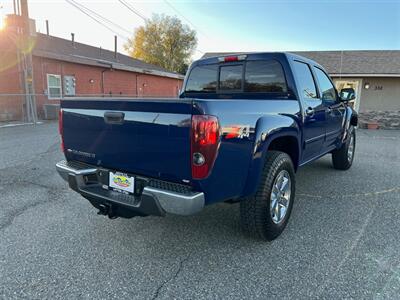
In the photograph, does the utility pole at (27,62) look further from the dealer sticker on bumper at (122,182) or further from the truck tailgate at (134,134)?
the dealer sticker on bumper at (122,182)

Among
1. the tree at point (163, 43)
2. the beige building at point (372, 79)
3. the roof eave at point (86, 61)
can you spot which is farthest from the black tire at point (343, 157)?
the tree at point (163, 43)

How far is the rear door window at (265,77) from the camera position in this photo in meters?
3.71

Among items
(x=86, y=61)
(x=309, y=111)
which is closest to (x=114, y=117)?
(x=309, y=111)

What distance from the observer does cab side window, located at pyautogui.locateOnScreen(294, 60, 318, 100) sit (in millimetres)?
3797

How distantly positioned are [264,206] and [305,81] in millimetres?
2002

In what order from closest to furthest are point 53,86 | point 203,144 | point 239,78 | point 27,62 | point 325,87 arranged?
point 203,144
point 239,78
point 325,87
point 27,62
point 53,86

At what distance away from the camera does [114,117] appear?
2584 millimetres

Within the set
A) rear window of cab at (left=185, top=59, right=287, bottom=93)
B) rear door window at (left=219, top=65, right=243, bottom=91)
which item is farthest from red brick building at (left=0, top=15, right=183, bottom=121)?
rear door window at (left=219, top=65, right=243, bottom=91)

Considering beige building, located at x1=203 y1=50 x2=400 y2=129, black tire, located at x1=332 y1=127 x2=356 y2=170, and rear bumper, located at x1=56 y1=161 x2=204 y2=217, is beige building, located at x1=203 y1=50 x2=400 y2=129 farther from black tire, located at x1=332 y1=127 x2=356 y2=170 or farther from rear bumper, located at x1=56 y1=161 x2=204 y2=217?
rear bumper, located at x1=56 y1=161 x2=204 y2=217

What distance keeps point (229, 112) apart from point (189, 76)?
8.10ft

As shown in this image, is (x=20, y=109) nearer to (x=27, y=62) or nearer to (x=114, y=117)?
(x=27, y=62)

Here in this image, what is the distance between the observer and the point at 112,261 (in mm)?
2717

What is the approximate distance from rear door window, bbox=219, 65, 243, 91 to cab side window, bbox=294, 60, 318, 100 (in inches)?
29.2

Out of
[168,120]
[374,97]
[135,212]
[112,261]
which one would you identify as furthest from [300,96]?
[374,97]
